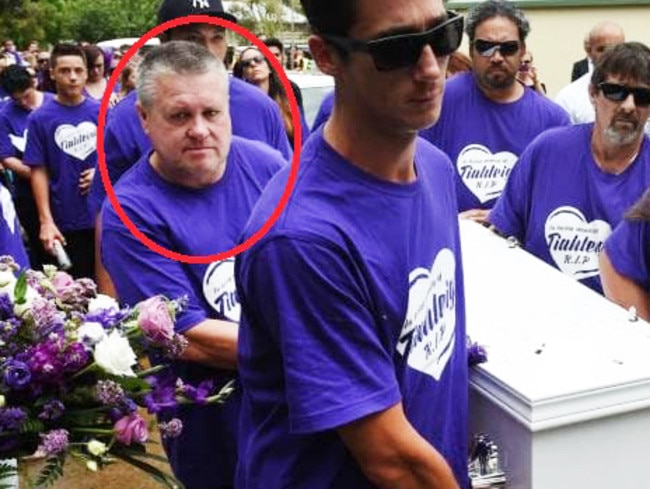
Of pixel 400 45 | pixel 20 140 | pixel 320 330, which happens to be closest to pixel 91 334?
pixel 320 330

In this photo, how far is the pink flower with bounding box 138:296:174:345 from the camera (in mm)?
2016

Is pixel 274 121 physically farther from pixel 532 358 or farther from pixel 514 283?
pixel 532 358

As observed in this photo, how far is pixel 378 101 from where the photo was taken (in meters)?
1.63

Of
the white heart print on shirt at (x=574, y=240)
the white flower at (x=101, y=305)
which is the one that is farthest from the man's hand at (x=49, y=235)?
the white flower at (x=101, y=305)

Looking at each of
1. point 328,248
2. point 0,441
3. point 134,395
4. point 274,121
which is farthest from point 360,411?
point 274,121

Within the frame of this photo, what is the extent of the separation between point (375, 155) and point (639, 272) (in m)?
1.32

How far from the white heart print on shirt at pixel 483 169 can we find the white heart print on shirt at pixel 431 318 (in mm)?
2340

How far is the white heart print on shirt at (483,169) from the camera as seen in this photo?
4152 mm

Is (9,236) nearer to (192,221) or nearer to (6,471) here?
(192,221)

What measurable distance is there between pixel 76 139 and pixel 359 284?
5293 mm

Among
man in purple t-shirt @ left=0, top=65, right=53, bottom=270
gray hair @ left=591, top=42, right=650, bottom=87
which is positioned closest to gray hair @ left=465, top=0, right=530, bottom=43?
gray hair @ left=591, top=42, right=650, bottom=87

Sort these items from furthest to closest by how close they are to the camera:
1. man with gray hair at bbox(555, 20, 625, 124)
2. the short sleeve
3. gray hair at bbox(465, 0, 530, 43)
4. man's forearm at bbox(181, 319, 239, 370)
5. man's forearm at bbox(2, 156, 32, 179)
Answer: man's forearm at bbox(2, 156, 32, 179) < man with gray hair at bbox(555, 20, 625, 124) < gray hair at bbox(465, 0, 530, 43) < man's forearm at bbox(181, 319, 239, 370) < the short sleeve

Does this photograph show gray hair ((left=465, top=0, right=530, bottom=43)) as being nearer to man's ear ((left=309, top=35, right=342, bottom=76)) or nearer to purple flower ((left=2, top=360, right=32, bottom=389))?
man's ear ((left=309, top=35, right=342, bottom=76))

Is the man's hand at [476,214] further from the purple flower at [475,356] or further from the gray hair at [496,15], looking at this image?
the purple flower at [475,356]
